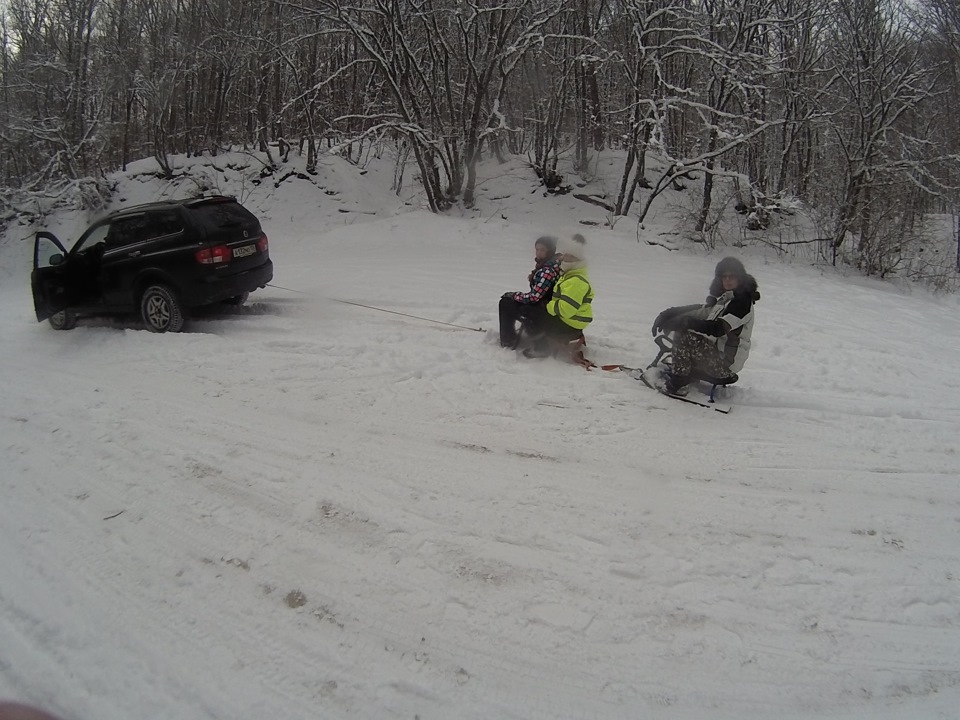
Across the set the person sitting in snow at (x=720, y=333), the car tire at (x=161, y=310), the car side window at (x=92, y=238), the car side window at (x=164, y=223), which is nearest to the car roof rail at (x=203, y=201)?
the car side window at (x=164, y=223)

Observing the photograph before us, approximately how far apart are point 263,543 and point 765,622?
3.01 meters

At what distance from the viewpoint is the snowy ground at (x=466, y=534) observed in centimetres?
285

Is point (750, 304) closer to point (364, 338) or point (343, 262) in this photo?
point (364, 338)

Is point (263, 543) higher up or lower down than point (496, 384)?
lower down

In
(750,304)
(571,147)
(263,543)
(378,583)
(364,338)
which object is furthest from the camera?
(571,147)

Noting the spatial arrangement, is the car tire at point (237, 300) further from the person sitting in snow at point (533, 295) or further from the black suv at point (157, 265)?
the person sitting in snow at point (533, 295)

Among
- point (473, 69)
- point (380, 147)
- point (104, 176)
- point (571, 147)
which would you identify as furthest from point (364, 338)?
point (104, 176)

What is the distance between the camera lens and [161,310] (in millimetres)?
7934

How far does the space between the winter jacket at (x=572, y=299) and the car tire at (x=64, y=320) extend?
698cm

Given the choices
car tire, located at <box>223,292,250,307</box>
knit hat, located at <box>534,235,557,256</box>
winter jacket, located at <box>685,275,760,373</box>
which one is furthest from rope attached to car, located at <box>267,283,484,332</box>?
winter jacket, located at <box>685,275,760,373</box>

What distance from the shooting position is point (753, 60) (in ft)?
44.9

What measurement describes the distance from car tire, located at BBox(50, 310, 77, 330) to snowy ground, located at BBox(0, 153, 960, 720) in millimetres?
1144

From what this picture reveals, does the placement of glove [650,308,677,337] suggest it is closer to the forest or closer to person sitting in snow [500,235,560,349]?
person sitting in snow [500,235,560,349]

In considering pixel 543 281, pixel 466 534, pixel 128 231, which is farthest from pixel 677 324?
pixel 128 231
